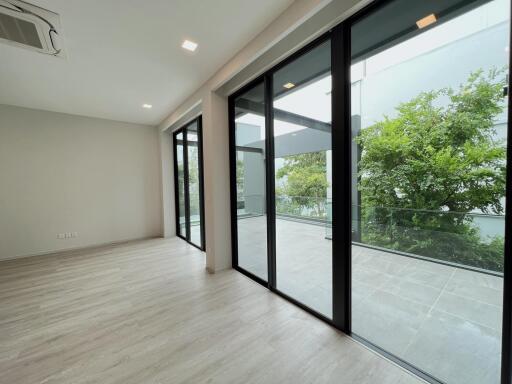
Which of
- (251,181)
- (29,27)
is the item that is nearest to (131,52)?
(29,27)

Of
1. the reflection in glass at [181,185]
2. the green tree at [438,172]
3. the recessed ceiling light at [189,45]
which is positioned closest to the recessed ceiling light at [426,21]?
the green tree at [438,172]

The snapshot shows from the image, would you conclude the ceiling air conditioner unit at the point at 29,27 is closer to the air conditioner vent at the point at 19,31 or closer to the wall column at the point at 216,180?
the air conditioner vent at the point at 19,31

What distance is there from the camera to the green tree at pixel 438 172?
1.31 meters

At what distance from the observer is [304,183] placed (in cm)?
248

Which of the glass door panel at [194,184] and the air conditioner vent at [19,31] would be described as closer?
the air conditioner vent at [19,31]

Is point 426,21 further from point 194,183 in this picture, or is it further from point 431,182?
point 194,183

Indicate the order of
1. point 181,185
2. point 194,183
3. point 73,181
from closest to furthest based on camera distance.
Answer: point 73,181
point 194,183
point 181,185

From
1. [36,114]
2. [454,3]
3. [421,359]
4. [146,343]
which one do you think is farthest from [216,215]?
[36,114]

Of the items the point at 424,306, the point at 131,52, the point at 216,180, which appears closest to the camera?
the point at 424,306

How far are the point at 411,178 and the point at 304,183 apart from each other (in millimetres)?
1047

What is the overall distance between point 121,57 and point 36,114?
326cm

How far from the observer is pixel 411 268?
177 centimetres

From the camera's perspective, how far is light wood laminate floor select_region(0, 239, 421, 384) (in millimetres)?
1625

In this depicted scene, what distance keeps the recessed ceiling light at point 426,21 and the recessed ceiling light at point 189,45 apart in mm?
2083
